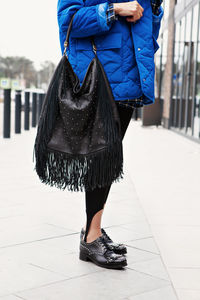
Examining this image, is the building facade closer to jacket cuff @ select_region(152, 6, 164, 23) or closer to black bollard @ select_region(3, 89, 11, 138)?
black bollard @ select_region(3, 89, 11, 138)

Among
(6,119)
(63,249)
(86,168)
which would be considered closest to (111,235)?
(63,249)

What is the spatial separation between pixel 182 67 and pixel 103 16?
12.6 m

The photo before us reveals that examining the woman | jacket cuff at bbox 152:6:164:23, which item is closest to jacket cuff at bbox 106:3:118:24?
the woman

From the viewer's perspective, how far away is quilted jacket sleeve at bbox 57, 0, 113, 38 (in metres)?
2.63

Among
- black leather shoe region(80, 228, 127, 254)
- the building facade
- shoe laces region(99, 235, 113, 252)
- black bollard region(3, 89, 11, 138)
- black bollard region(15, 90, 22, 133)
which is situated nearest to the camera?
shoe laces region(99, 235, 113, 252)

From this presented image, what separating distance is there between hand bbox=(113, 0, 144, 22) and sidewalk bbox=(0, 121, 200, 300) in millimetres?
1321

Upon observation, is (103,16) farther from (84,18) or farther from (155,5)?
(155,5)

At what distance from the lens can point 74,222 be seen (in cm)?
399

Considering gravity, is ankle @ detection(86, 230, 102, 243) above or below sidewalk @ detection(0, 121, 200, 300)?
above

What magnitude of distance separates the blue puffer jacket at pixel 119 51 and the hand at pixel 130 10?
0.06 metres

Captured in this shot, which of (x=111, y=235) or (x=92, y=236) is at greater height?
(x=92, y=236)

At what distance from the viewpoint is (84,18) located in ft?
8.68

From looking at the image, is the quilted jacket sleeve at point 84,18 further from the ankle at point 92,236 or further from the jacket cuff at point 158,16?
the ankle at point 92,236

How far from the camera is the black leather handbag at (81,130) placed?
265 cm
